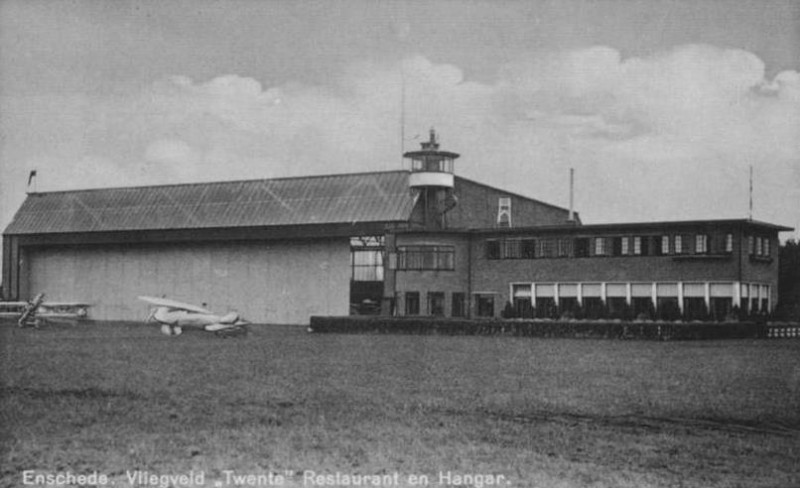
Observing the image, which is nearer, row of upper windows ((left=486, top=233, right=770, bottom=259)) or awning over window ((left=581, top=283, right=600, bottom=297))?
row of upper windows ((left=486, top=233, right=770, bottom=259))

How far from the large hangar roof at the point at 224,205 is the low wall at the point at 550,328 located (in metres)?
13.2

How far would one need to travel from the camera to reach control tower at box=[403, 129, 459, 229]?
2219 inches

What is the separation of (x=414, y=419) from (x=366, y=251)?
4534 cm

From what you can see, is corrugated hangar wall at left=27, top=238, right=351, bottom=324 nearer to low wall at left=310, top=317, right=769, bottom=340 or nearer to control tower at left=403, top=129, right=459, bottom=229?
control tower at left=403, top=129, right=459, bottom=229

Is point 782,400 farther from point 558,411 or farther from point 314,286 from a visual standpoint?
point 314,286

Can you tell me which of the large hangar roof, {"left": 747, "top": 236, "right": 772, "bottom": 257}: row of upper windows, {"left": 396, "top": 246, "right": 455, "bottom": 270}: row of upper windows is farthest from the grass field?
the large hangar roof

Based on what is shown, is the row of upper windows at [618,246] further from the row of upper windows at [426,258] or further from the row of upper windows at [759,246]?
the row of upper windows at [426,258]

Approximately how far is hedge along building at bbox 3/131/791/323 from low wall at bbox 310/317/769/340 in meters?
8.25

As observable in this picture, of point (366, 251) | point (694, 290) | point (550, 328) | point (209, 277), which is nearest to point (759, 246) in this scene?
point (694, 290)

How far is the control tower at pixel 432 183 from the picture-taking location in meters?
56.4

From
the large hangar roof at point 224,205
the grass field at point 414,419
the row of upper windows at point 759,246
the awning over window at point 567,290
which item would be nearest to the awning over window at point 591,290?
the awning over window at point 567,290

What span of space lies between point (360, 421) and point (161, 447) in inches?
124

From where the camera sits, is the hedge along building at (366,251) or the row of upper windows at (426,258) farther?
the row of upper windows at (426,258)

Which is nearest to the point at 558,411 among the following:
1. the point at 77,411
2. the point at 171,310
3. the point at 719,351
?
the point at 77,411
